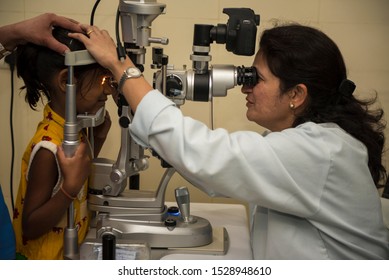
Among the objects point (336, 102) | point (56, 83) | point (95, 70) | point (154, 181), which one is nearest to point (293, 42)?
point (336, 102)

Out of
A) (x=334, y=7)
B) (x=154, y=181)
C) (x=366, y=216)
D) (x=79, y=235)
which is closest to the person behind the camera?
(x=366, y=216)

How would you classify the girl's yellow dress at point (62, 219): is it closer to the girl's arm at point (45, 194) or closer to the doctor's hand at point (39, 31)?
the girl's arm at point (45, 194)

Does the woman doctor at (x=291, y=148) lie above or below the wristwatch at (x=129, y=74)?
below

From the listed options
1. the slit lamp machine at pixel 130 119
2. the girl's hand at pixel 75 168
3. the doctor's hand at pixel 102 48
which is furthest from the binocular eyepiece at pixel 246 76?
the girl's hand at pixel 75 168

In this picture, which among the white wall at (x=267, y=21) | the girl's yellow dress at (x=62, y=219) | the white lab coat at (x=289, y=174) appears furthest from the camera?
the white wall at (x=267, y=21)

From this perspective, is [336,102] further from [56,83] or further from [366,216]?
[56,83]

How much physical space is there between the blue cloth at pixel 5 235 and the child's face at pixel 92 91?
329 millimetres

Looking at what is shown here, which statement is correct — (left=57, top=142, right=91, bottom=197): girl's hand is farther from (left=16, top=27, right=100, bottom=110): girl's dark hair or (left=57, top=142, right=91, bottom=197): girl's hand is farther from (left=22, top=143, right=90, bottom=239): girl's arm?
(left=16, top=27, right=100, bottom=110): girl's dark hair

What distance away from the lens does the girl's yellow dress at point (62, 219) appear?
140 centimetres

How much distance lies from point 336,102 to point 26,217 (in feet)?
2.80

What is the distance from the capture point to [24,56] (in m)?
1.45

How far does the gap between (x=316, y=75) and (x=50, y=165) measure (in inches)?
28.0

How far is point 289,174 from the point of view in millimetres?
1178

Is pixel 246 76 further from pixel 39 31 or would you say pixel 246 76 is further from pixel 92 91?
pixel 39 31
